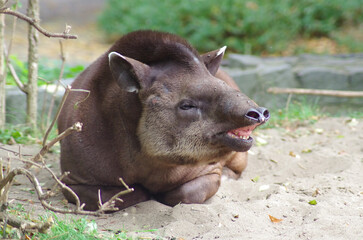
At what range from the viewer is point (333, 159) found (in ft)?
19.3

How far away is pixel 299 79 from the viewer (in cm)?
887

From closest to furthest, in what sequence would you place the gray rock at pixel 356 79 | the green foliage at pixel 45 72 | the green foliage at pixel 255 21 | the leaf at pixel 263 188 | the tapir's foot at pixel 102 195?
1. the tapir's foot at pixel 102 195
2. the leaf at pixel 263 188
3. the green foliage at pixel 45 72
4. the gray rock at pixel 356 79
5. the green foliage at pixel 255 21

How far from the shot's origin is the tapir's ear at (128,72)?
166 inches

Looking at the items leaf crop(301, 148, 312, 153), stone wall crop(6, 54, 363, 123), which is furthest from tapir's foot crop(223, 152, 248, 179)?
stone wall crop(6, 54, 363, 123)

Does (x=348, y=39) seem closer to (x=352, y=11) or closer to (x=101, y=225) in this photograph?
(x=352, y=11)

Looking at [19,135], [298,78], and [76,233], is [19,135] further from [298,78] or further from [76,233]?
[298,78]

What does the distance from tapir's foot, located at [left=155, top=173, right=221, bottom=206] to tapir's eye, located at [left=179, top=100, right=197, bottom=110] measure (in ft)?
2.97

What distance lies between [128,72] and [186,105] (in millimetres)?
535

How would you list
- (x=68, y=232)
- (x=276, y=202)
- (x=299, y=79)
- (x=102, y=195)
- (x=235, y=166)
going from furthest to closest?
1. (x=299, y=79)
2. (x=235, y=166)
3. (x=276, y=202)
4. (x=102, y=195)
5. (x=68, y=232)

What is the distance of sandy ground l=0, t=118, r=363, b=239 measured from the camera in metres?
3.99

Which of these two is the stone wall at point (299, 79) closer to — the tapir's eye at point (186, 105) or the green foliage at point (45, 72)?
the green foliage at point (45, 72)

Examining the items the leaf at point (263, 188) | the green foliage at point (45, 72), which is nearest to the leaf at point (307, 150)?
the leaf at point (263, 188)

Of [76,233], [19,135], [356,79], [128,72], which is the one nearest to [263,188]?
[128,72]

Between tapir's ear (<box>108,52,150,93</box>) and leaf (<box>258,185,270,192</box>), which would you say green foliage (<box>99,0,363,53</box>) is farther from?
tapir's ear (<box>108,52,150,93</box>)
